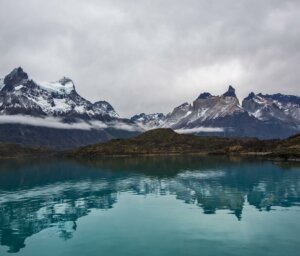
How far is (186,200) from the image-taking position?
112312 millimetres

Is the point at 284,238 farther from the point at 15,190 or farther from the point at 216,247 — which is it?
the point at 15,190

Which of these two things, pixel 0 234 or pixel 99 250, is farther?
pixel 0 234

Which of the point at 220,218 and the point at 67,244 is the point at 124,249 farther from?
the point at 220,218

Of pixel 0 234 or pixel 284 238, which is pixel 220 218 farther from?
pixel 0 234

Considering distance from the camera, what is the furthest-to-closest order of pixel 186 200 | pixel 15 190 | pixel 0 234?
1. pixel 15 190
2. pixel 186 200
3. pixel 0 234

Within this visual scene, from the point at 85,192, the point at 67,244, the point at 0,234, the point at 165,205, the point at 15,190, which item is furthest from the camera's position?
the point at 15,190

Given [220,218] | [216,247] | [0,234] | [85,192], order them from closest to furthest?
[216,247] → [0,234] → [220,218] → [85,192]

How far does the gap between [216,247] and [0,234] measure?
142 ft

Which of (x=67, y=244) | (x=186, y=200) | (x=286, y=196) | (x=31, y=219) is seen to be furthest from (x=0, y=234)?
(x=286, y=196)

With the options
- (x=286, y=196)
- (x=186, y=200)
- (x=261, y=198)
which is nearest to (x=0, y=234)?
Result: (x=186, y=200)

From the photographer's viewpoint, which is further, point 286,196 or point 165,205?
point 286,196

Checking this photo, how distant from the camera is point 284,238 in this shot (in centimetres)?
6838

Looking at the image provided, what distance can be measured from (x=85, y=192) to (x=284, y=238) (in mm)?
84018

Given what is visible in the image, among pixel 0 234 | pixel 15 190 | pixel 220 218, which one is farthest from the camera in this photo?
pixel 15 190
